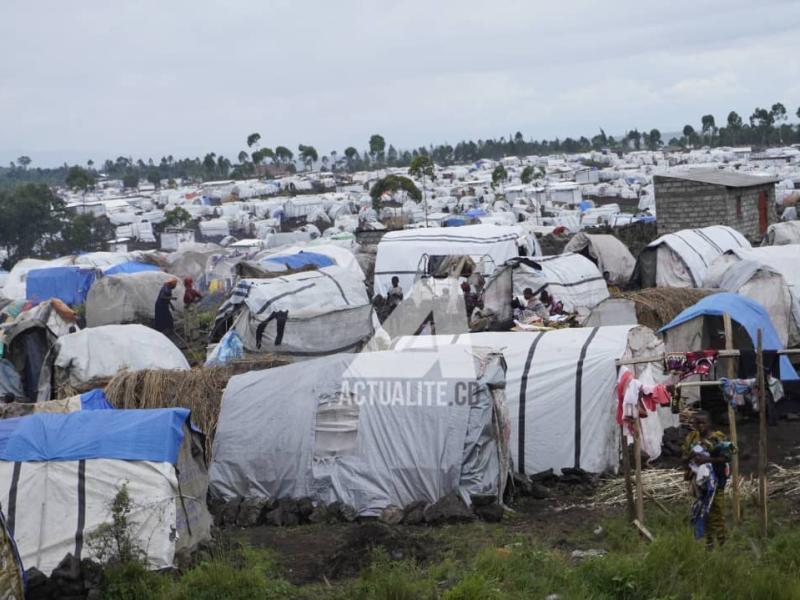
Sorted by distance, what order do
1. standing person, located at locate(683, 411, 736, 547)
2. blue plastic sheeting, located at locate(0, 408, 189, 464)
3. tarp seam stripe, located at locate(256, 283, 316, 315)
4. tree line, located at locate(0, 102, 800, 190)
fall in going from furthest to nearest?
tree line, located at locate(0, 102, 800, 190)
tarp seam stripe, located at locate(256, 283, 316, 315)
blue plastic sheeting, located at locate(0, 408, 189, 464)
standing person, located at locate(683, 411, 736, 547)

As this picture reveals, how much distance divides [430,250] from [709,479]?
15.2 metres

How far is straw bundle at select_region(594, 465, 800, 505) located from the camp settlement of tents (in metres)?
3.87

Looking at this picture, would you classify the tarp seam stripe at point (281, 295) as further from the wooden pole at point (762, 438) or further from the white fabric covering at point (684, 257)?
the wooden pole at point (762, 438)

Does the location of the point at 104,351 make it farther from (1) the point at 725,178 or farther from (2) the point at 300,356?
(1) the point at 725,178

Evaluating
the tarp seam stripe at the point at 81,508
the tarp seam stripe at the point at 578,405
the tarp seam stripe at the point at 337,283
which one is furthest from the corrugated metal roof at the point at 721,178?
the tarp seam stripe at the point at 81,508

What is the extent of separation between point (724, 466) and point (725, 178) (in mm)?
19248

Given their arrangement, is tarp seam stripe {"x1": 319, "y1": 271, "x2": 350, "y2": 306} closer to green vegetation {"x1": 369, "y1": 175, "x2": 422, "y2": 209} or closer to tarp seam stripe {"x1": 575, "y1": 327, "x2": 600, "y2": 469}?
tarp seam stripe {"x1": 575, "y1": 327, "x2": 600, "y2": 469}

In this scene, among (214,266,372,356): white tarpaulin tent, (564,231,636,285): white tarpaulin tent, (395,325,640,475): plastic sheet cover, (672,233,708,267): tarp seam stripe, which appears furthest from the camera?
(564,231,636,285): white tarpaulin tent

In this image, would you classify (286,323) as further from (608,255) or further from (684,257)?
(608,255)

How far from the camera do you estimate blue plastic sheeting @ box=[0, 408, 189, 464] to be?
7926 millimetres

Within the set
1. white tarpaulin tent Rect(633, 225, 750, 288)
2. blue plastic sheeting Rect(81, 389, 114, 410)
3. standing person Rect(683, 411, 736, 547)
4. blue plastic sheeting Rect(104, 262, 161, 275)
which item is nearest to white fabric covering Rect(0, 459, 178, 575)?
blue plastic sheeting Rect(81, 389, 114, 410)

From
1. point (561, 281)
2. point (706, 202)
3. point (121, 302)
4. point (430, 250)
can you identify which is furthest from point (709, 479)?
point (706, 202)

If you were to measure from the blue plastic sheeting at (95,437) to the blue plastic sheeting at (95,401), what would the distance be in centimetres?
188

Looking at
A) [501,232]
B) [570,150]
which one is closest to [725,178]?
[501,232]
